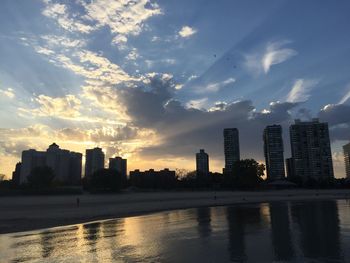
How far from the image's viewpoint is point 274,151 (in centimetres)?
18875

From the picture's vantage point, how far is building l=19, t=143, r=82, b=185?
178 m

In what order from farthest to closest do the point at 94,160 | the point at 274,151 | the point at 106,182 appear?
1. the point at 94,160
2. the point at 274,151
3. the point at 106,182

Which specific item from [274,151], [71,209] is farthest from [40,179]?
[274,151]

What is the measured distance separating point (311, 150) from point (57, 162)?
406ft

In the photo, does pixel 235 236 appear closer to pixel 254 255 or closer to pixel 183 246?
pixel 183 246

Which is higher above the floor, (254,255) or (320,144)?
(320,144)

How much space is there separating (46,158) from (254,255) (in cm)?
17658

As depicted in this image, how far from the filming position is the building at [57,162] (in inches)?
7008

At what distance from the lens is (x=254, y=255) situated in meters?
14.4

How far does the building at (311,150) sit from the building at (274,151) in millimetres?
9886

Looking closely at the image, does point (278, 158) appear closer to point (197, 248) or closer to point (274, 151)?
point (274, 151)

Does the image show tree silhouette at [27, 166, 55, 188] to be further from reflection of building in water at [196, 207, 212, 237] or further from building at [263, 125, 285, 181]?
building at [263, 125, 285, 181]

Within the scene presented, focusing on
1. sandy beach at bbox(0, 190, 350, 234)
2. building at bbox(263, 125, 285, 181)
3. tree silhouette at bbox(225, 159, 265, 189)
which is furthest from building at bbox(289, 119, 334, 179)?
→ sandy beach at bbox(0, 190, 350, 234)

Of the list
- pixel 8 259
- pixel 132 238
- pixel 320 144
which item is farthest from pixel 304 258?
pixel 320 144
